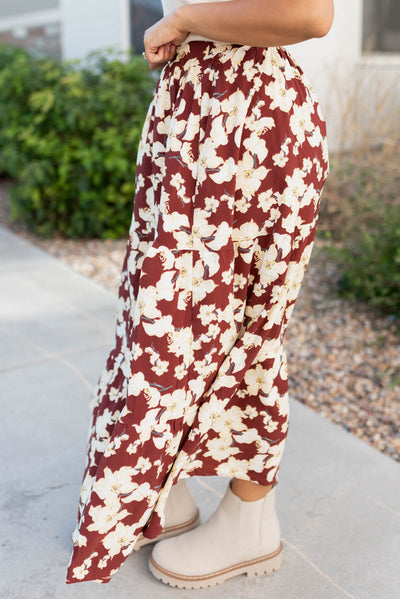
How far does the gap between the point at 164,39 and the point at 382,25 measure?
5.69m

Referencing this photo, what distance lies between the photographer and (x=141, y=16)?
19.2 ft

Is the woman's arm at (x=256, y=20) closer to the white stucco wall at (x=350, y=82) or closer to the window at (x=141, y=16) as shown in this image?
the white stucco wall at (x=350, y=82)

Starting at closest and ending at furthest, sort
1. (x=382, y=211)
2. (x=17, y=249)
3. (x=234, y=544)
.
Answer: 1. (x=234, y=544)
2. (x=382, y=211)
3. (x=17, y=249)

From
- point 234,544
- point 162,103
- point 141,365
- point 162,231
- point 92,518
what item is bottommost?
point 234,544

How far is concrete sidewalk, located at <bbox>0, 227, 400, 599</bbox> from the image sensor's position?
171 cm

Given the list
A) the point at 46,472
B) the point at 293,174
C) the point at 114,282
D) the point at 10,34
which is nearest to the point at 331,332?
the point at 114,282

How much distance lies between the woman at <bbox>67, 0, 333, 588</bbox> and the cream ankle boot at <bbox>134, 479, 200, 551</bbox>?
0.76ft

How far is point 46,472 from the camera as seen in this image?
2.16 meters

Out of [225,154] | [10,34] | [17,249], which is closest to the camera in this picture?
[225,154]

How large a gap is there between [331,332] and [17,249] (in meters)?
2.32

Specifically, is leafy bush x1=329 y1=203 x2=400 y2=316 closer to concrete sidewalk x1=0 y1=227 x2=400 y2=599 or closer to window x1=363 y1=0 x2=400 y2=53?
concrete sidewalk x1=0 y1=227 x2=400 y2=599

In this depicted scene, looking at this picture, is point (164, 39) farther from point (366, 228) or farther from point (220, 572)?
point (366, 228)

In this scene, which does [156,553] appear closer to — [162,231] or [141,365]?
[141,365]

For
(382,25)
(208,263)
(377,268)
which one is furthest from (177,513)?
(382,25)
